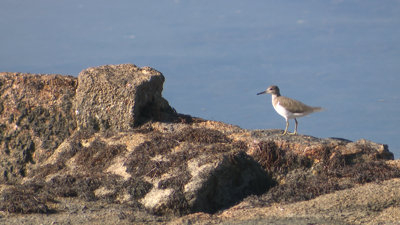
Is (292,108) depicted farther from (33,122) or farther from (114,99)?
(33,122)

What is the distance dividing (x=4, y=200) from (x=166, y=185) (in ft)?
7.93

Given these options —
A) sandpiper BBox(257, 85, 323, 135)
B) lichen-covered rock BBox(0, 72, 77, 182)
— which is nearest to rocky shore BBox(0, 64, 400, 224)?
lichen-covered rock BBox(0, 72, 77, 182)

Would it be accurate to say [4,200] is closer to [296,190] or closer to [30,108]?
[30,108]

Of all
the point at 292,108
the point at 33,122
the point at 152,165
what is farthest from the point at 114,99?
the point at 292,108

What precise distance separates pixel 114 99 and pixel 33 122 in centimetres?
191

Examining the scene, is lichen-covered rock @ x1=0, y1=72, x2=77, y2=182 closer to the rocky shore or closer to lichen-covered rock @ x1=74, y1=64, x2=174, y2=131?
the rocky shore

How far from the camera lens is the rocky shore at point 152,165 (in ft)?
20.8

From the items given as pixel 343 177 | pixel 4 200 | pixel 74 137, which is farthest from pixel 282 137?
pixel 4 200

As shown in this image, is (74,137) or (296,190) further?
(74,137)

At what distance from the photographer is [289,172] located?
7793 millimetres

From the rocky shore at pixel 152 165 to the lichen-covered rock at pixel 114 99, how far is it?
2 centimetres

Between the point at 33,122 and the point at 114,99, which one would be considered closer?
the point at 114,99

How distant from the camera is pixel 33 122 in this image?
384 inches

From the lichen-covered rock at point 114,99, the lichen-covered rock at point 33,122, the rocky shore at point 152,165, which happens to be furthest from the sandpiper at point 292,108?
the lichen-covered rock at point 33,122
